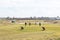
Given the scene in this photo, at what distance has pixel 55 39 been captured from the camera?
3359 centimetres

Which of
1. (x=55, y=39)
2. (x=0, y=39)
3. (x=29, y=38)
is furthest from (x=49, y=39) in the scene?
(x=0, y=39)

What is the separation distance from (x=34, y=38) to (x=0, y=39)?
653 cm

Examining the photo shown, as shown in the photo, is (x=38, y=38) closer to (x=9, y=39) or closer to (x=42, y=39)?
(x=42, y=39)

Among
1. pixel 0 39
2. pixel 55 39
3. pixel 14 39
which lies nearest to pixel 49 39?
pixel 55 39

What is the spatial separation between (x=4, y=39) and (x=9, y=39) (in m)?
0.95

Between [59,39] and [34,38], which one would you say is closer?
[59,39]

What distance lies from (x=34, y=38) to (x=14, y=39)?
3.95 metres

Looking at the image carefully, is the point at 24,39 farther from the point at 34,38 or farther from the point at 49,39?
the point at 49,39

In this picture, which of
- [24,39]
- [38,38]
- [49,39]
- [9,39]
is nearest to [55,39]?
[49,39]

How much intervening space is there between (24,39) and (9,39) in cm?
283

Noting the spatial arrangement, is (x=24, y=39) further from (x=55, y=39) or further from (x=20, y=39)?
(x=55, y=39)

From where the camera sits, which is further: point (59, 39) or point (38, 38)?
point (38, 38)

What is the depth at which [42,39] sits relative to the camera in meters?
34.2

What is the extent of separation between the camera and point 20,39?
3428 centimetres
